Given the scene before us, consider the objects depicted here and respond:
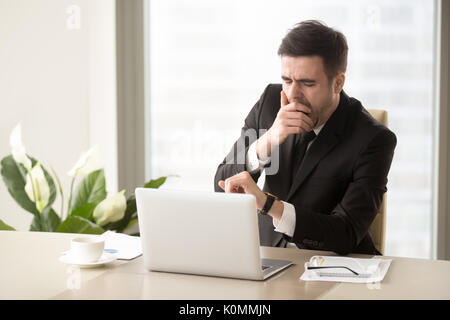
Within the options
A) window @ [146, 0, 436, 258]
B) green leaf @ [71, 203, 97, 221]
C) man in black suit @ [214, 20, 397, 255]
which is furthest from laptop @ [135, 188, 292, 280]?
window @ [146, 0, 436, 258]

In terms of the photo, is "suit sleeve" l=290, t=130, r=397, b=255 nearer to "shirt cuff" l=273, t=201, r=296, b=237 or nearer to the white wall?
"shirt cuff" l=273, t=201, r=296, b=237

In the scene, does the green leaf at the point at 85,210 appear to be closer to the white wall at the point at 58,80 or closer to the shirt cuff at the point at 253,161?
the white wall at the point at 58,80

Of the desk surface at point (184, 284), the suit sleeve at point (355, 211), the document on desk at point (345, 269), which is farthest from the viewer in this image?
the suit sleeve at point (355, 211)

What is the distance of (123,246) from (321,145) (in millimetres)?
819

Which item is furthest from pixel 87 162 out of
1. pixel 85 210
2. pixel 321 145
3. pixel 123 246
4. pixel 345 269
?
pixel 345 269

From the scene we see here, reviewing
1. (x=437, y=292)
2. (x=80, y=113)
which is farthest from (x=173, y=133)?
(x=437, y=292)

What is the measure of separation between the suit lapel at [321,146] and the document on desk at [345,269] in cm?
53

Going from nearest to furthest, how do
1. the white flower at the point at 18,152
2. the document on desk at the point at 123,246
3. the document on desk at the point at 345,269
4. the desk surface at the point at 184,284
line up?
the desk surface at the point at 184,284 → the document on desk at the point at 345,269 → the document on desk at the point at 123,246 → the white flower at the point at 18,152

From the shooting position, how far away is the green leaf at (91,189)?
3112mm

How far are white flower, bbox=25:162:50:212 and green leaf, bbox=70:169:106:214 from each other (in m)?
0.23

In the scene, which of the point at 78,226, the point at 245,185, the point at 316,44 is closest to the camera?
the point at 245,185

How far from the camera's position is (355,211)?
6.68 feet

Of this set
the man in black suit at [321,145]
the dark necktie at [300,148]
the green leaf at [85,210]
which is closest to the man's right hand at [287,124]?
the man in black suit at [321,145]

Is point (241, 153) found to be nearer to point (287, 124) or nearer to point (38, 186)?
point (287, 124)
